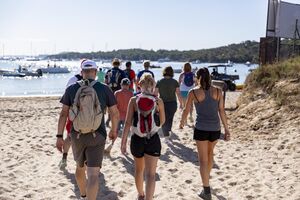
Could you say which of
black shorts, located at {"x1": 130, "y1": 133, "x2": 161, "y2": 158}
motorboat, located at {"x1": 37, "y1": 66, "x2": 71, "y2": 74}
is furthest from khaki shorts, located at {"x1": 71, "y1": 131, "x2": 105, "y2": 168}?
motorboat, located at {"x1": 37, "y1": 66, "x2": 71, "y2": 74}

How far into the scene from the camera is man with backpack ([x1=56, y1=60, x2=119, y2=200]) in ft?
13.4

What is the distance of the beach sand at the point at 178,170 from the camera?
543 cm

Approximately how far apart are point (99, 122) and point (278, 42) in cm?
1269

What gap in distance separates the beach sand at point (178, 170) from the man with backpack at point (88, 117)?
1.17 m

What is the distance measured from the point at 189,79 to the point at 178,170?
149 inches

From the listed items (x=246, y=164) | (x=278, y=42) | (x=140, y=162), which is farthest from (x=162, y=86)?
(x=278, y=42)

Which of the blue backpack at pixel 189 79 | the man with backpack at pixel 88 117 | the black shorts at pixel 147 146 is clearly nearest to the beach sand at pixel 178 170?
the black shorts at pixel 147 146

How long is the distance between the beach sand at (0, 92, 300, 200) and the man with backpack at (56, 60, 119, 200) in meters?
1.17

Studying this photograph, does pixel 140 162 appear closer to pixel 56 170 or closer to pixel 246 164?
pixel 56 170

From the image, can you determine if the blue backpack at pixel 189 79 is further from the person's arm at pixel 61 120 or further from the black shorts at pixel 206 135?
the person's arm at pixel 61 120

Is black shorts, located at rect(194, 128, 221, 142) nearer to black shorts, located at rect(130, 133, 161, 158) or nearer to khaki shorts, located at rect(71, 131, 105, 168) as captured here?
black shorts, located at rect(130, 133, 161, 158)

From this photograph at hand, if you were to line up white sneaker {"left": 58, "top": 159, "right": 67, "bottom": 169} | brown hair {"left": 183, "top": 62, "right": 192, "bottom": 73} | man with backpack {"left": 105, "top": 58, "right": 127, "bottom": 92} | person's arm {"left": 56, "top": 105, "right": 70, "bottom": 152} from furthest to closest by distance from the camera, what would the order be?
brown hair {"left": 183, "top": 62, "right": 192, "bottom": 73} < man with backpack {"left": 105, "top": 58, "right": 127, "bottom": 92} < white sneaker {"left": 58, "top": 159, "right": 67, "bottom": 169} < person's arm {"left": 56, "top": 105, "right": 70, "bottom": 152}

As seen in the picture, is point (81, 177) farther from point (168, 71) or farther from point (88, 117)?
point (168, 71)

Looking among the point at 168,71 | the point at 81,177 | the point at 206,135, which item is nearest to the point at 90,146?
the point at 81,177
